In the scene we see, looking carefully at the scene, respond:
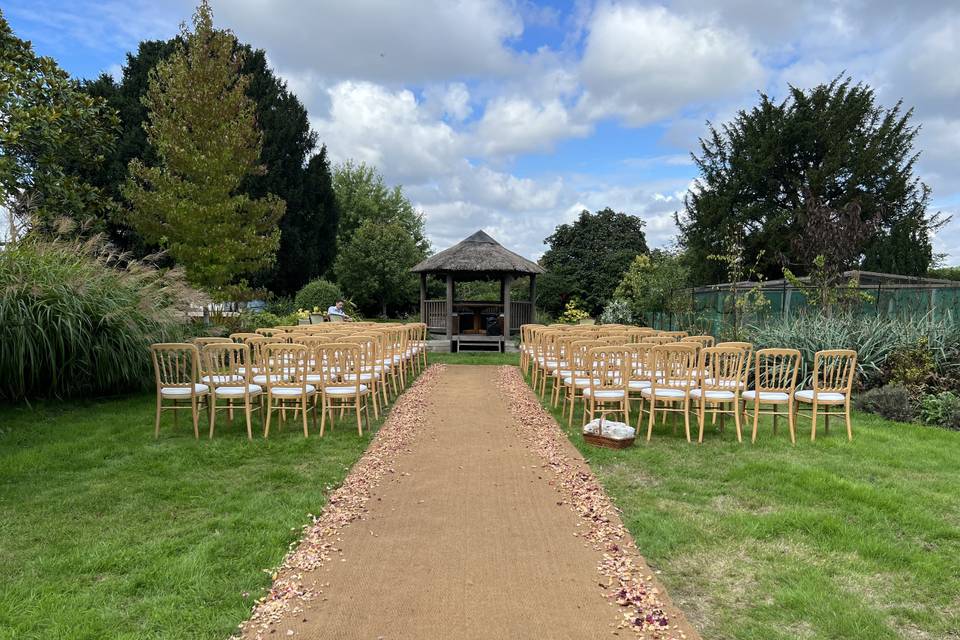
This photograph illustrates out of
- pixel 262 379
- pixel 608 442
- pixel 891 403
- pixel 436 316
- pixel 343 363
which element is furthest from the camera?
pixel 436 316

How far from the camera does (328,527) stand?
137 inches

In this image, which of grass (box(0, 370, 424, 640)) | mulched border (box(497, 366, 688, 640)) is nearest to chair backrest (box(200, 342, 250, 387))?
grass (box(0, 370, 424, 640))

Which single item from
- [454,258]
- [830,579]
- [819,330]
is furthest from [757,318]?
[830,579]

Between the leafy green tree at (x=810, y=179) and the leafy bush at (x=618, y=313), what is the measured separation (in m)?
6.04

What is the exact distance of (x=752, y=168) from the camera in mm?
23000

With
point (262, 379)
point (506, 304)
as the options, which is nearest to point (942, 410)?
point (262, 379)

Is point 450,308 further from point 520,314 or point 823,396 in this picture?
point 823,396

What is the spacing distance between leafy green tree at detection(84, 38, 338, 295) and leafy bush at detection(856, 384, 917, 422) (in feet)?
60.7

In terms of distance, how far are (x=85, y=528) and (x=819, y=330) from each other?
905cm

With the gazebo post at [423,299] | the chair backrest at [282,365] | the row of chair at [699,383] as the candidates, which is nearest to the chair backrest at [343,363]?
the chair backrest at [282,365]

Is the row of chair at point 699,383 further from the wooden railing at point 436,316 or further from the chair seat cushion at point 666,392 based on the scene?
the wooden railing at point 436,316

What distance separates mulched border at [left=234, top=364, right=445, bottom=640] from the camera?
2543mm

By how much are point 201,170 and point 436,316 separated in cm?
858

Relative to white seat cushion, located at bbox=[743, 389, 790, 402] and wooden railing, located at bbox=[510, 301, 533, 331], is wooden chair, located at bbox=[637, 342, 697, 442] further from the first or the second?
wooden railing, located at bbox=[510, 301, 533, 331]
